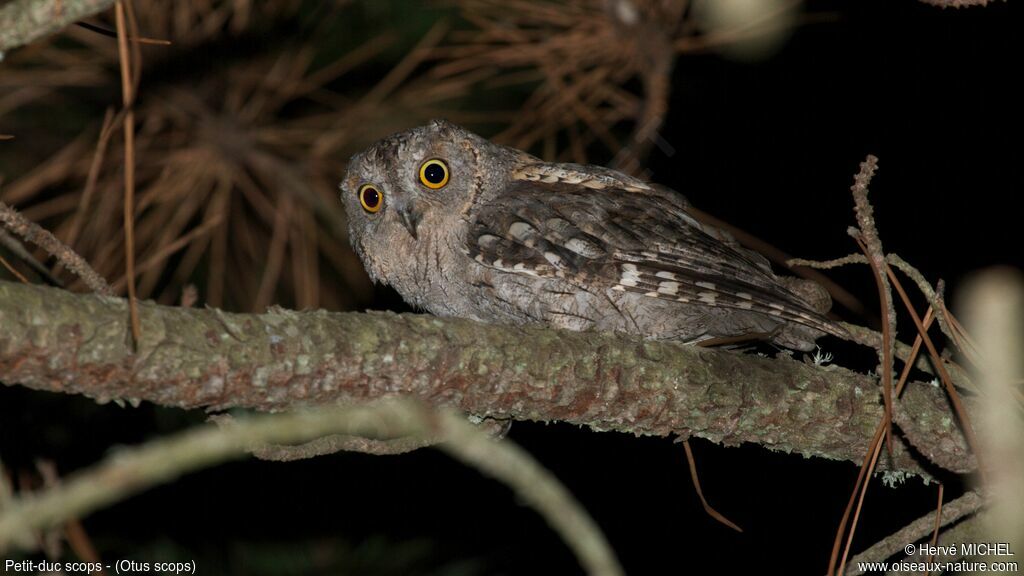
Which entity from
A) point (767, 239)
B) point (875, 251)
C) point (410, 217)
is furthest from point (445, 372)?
point (767, 239)

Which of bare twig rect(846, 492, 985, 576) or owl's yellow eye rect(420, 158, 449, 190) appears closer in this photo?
bare twig rect(846, 492, 985, 576)

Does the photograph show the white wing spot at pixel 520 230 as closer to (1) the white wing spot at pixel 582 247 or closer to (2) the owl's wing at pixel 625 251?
(2) the owl's wing at pixel 625 251

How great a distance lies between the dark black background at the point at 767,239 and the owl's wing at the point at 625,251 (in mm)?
1120

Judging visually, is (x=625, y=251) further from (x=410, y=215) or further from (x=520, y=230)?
(x=410, y=215)

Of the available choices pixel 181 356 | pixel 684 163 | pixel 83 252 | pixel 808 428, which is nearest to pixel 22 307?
pixel 181 356

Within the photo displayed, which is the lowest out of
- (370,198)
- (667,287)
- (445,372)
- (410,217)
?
(445,372)

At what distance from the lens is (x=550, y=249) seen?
110 inches

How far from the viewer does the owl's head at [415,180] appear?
3121mm

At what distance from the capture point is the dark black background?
3.91 meters

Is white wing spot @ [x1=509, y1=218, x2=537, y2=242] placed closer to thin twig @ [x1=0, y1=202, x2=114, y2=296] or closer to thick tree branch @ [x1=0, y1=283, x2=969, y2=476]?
thick tree branch @ [x1=0, y1=283, x2=969, y2=476]

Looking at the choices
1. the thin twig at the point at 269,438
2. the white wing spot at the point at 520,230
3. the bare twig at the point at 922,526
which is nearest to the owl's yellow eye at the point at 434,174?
the white wing spot at the point at 520,230

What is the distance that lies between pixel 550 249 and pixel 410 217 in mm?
576
